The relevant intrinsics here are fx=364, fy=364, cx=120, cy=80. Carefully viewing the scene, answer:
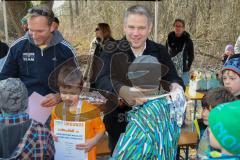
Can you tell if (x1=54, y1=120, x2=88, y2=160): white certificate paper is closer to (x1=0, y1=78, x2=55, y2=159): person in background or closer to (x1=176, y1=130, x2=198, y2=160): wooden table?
(x1=0, y1=78, x2=55, y2=159): person in background

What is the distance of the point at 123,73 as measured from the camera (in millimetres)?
2344

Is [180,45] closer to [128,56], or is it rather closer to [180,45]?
[180,45]

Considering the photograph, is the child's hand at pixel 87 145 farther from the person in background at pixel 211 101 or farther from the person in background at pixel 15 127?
the person in background at pixel 211 101

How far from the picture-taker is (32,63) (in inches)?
111

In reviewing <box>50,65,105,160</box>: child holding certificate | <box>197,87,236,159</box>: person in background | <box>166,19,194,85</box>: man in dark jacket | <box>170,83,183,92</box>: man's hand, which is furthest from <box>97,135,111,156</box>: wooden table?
<box>166,19,194,85</box>: man in dark jacket

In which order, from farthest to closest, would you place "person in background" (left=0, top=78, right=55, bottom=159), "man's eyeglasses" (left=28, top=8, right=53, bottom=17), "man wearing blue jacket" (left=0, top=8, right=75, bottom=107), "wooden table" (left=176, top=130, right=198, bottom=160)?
"wooden table" (left=176, top=130, right=198, bottom=160) < "man wearing blue jacket" (left=0, top=8, right=75, bottom=107) < "man's eyeglasses" (left=28, top=8, right=53, bottom=17) < "person in background" (left=0, top=78, right=55, bottom=159)

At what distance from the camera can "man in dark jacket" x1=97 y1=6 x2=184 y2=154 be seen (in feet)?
7.79

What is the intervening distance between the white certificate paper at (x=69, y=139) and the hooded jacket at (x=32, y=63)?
1.84ft

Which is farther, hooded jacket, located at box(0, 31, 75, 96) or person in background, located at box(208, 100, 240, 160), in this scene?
hooded jacket, located at box(0, 31, 75, 96)

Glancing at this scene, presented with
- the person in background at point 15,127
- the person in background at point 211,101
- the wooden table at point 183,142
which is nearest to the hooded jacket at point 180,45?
the wooden table at point 183,142

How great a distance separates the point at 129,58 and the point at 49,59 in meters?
0.69

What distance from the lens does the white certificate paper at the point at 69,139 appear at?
91.4 inches

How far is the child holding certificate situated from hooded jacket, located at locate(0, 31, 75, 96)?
1.19ft

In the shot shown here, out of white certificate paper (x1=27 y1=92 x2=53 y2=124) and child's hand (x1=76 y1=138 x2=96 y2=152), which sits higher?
white certificate paper (x1=27 y1=92 x2=53 y2=124)
